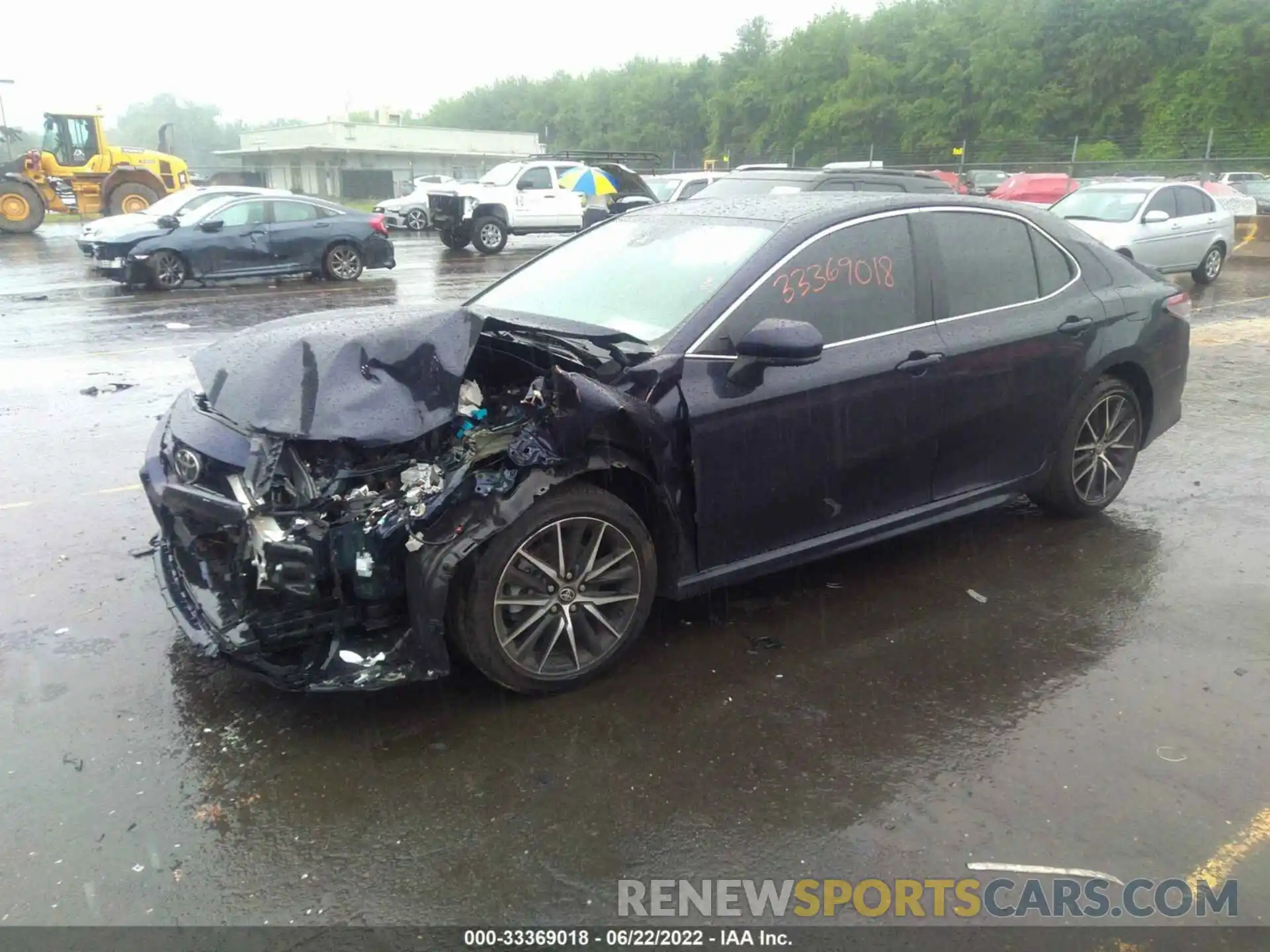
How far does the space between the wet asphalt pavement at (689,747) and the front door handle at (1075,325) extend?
3.71 feet

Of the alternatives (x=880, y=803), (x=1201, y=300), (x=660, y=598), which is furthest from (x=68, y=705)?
Answer: (x=1201, y=300)

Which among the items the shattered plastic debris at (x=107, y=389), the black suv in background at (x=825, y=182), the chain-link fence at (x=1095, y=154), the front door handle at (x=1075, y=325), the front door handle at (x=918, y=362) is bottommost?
the shattered plastic debris at (x=107, y=389)

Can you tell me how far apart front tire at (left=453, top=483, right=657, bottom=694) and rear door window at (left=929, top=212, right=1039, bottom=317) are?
204 centimetres

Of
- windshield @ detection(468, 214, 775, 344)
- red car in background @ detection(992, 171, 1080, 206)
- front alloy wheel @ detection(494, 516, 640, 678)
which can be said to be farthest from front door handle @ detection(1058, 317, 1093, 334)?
red car in background @ detection(992, 171, 1080, 206)

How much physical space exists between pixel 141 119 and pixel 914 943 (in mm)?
180182

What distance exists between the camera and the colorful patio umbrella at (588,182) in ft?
77.3

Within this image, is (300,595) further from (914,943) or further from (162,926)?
(914,943)

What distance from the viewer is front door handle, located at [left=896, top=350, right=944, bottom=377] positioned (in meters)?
4.35

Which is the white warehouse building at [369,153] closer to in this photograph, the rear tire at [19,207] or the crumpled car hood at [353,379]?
the rear tire at [19,207]

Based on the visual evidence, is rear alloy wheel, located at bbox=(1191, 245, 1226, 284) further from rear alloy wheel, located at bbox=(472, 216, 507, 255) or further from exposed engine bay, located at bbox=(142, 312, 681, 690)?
exposed engine bay, located at bbox=(142, 312, 681, 690)

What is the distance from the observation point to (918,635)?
429cm

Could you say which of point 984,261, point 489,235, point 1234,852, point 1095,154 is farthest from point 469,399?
point 1095,154

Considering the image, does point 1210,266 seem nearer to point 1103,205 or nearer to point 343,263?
point 1103,205

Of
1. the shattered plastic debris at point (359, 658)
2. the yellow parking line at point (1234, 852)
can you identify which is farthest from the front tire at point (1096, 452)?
the shattered plastic debris at point (359, 658)
